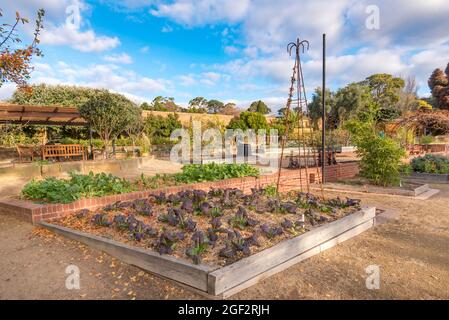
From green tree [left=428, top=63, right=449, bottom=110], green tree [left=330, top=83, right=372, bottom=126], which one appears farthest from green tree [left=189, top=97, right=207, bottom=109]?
green tree [left=428, top=63, right=449, bottom=110]

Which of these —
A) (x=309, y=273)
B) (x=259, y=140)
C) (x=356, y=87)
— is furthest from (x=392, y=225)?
(x=356, y=87)

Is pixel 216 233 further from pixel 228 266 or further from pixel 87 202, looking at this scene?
pixel 87 202

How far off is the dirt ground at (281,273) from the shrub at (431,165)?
6284mm

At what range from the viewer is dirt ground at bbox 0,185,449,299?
2.49m

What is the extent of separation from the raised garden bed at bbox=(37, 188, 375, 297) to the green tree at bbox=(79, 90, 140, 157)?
7820 millimetres

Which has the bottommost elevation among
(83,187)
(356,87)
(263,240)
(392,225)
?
(392,225)

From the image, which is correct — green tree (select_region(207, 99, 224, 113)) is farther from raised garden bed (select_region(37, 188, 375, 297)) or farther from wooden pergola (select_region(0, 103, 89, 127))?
raised garden bed (select_region(37, 188, 375, 297))

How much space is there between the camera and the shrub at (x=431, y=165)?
9195 mm

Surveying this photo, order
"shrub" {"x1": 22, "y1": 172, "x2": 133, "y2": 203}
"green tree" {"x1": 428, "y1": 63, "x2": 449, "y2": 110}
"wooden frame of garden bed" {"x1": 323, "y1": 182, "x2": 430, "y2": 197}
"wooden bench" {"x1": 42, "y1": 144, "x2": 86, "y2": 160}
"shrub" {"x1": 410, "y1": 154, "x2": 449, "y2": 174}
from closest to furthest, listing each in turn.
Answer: "shrub" {"x1": 22, "y1": 172, "x2": 133, "y2": 203} → "wooden frame of garden bed" {"x1": 323, "y1": 182, "x2": 430, "y2": 197} → "shrub" {"x1": 410, "y1": 154, "x2": 449, "y2": 174} → "wooden bench" {"x1": 42, "y1": 144, "x2": 86, "y2": 160} → "green tree" {"x1": 428, "y1": 63, "x2": 449, "y2": 110}

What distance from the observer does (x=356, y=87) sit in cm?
2962

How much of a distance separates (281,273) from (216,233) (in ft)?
2.78

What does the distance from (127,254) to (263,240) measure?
1431 millimetres

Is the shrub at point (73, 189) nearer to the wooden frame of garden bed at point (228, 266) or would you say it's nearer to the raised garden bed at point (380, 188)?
the wooden frame of garden bed at point (228, 266)
